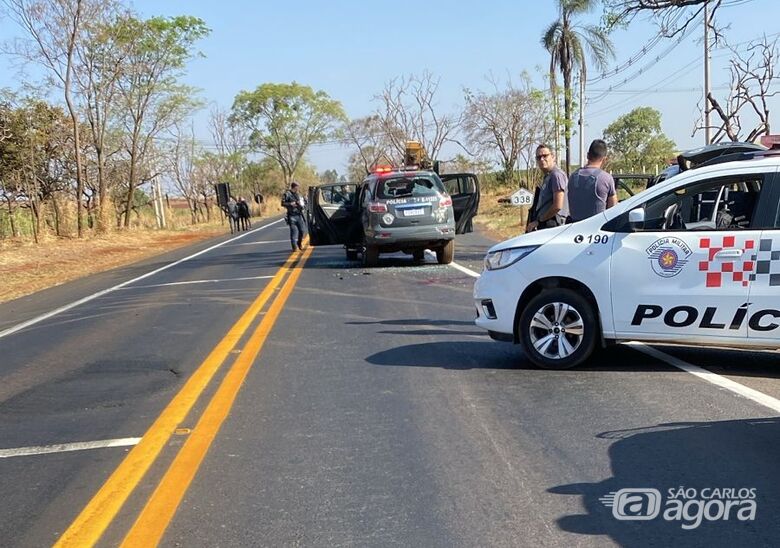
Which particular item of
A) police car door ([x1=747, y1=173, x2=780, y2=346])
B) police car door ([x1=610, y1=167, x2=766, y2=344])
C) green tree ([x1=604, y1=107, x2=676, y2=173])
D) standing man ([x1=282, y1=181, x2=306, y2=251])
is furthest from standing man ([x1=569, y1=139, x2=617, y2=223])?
green tree ([x1=604, y1=107, x2=676, y2=173])

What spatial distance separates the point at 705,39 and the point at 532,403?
2622 centimetres

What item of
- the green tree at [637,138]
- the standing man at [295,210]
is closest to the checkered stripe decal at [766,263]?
the standing man at [295,210]

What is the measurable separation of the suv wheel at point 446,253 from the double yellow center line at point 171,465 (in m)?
8.28

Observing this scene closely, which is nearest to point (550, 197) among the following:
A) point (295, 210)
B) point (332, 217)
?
point (332, 217)

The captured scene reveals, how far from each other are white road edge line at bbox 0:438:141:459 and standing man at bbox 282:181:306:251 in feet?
48.5

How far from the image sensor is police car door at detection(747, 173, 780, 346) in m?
6.14

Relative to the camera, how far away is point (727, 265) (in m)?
6.29

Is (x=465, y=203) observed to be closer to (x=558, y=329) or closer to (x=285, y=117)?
(x=558, y=329)

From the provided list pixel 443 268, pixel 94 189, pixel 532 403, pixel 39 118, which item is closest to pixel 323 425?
pixel 532 403

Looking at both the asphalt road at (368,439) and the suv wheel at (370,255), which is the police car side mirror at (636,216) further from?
the suv wheel at (370,255)

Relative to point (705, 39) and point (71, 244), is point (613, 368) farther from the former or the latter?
point (71, 244)

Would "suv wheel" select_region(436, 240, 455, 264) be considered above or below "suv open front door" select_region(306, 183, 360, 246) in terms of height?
below

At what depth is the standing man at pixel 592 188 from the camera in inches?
332

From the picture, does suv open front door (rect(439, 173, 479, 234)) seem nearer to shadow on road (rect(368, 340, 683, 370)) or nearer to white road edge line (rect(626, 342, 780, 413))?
shadow on road (rect(368, 340, 683, 370))
